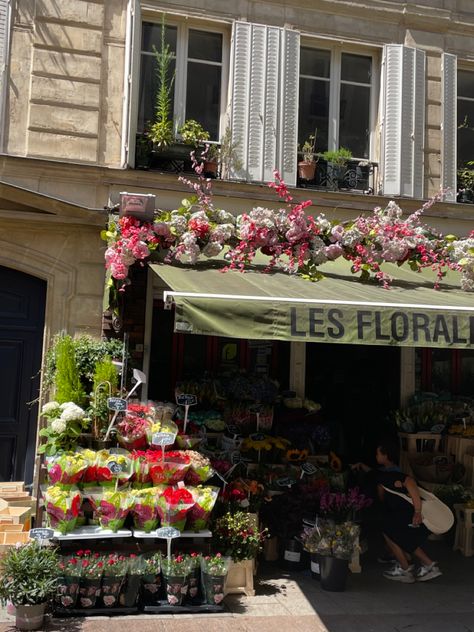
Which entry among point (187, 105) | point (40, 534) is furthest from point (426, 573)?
point (187, 105)

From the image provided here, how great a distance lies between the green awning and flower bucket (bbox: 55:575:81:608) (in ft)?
6.58

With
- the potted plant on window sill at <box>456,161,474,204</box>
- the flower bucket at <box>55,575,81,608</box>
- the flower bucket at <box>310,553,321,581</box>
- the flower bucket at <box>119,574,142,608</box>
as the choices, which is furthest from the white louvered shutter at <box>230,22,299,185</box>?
the flower bucket at <box>55,575,81,608</box>

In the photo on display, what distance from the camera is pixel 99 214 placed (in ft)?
24.4

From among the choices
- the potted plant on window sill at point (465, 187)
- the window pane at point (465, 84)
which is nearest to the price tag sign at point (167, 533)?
the potted plant on window sill at point (465, 187)

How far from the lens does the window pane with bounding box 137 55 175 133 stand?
8.17m

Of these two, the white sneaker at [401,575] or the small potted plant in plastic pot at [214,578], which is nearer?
the small potted plant in plastic pot at [214,578]

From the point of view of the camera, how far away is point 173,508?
5090mm

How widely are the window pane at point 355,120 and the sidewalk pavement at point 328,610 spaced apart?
5.42 meters

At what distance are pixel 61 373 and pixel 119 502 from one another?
4.41ft

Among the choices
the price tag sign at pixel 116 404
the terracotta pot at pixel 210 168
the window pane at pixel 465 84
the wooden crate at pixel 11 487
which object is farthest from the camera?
the window pane at pixel 465 84

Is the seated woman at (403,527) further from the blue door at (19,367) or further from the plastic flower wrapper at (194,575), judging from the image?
the blue door at (19,367)

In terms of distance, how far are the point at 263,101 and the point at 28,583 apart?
20.3ft

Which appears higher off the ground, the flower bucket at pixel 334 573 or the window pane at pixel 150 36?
the window pane at pixel 150 36

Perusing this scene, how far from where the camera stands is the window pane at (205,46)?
8453mm
